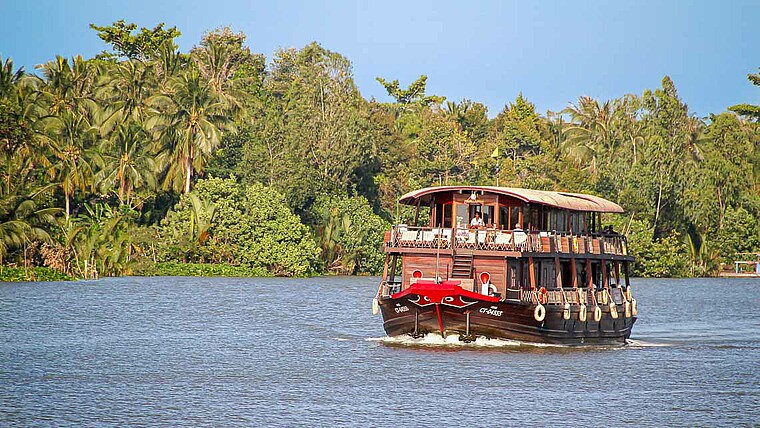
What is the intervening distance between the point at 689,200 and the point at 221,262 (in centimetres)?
4047

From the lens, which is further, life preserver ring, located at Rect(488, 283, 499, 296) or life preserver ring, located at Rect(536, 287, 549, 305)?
life preserver ring, located at Rect(536, 287, 549, 305)

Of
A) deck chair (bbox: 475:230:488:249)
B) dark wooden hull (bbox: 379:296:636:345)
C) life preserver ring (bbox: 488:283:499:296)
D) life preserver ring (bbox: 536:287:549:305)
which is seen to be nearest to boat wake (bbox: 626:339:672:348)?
dark wooden hull (bbox: 379:296:636:345)

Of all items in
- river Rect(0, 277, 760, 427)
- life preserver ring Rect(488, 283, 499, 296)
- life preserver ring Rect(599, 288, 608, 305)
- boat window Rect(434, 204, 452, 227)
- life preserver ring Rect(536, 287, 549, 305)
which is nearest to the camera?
river Rect(0, 277, 760, 427)

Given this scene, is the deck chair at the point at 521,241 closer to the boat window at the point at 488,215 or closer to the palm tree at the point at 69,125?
the boat window at the point at 488,215

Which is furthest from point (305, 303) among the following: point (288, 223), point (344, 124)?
point (344, 124)

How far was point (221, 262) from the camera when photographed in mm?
88688

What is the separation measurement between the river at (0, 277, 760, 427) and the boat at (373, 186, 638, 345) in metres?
0.81

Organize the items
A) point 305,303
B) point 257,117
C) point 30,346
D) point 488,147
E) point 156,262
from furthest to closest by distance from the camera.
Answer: point 488,147 → point 257,117 → point 156,262 → point 305,303 → point 30,346

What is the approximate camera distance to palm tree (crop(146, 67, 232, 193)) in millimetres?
Answer: 89562

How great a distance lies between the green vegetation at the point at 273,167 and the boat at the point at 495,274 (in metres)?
37.5

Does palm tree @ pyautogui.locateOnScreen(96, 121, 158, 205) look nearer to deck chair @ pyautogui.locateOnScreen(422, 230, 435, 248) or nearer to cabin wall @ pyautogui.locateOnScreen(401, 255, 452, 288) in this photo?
cabin wall @ pyautogui.locateOnScreen(401, 255, 452, 288)

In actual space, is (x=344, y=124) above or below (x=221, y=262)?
above

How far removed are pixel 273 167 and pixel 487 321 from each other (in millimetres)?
57328

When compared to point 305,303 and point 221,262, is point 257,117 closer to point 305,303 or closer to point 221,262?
point 221,262
